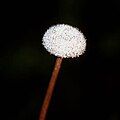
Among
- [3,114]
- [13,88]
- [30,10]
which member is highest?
[30,10]

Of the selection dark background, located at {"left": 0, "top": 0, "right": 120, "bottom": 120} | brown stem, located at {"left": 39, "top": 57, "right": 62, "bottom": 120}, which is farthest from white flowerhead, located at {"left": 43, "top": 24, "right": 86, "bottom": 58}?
dark background, located at {"left": 0, "top": 0, "right": 120, "bottom": 120}

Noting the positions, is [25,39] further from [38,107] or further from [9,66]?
[38,107]

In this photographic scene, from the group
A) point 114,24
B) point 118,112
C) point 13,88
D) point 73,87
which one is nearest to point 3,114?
point 13,88

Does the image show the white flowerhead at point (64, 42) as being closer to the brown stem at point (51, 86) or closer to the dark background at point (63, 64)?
the brown stem at point (51, 86)

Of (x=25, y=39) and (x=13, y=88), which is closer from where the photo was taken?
(x=13, y=88)

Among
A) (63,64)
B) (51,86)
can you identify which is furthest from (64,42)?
(63,64)

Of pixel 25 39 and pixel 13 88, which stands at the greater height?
pixel 25 39

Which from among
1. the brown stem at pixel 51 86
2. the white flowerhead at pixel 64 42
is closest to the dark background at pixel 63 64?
the brown stem at pixel 51 86
